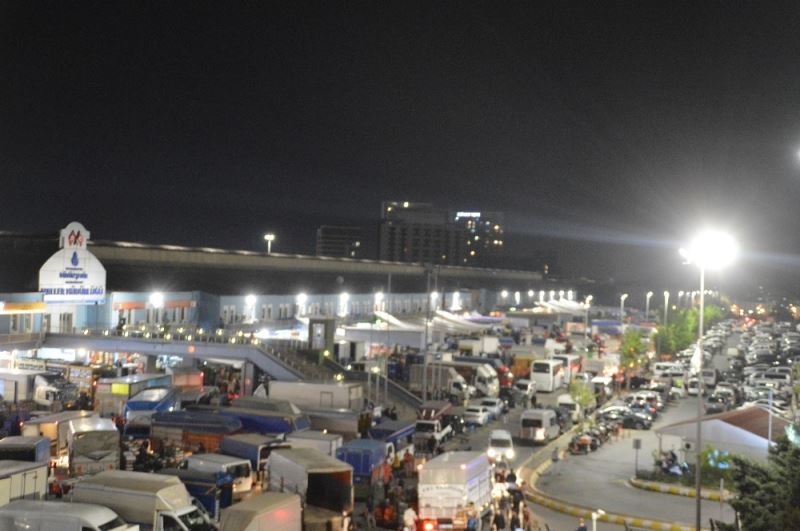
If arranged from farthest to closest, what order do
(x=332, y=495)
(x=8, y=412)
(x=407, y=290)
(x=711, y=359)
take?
(x=407, y=290) < (x=711, y=359) < (x=8, y=412) < (x=332, y=495)

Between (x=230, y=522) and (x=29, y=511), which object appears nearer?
(x=29, y=511)

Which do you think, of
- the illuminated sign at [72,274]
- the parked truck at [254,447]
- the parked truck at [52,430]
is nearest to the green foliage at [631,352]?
the illuminated sign at [72,274]

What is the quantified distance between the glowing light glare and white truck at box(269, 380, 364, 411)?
41.7ft

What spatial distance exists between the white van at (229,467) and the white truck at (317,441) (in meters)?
1.36

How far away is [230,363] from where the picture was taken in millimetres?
24141

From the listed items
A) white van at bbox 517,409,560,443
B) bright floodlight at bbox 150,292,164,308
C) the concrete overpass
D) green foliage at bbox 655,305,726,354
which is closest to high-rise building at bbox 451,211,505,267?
green foliage at bbox 655,305,726,354

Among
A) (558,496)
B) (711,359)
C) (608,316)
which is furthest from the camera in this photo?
(608,316)

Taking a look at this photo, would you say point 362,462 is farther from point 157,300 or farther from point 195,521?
point 157,300

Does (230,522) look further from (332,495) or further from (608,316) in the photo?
(608,316)

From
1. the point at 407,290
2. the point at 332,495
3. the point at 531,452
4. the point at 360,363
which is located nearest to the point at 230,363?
the point at 360,363

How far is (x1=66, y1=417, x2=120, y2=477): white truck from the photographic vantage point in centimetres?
1298

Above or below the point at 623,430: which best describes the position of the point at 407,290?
above

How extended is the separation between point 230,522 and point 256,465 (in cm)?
403

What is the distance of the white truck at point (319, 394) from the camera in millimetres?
18672
